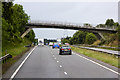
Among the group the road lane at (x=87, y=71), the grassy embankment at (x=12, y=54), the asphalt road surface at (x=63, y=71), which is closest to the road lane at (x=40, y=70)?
the asphalt road surface at (x=63, y=71)

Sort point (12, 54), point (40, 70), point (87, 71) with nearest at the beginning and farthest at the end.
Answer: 1. point (87, 71)
2. point (40, 70)
3. point (12, 54)

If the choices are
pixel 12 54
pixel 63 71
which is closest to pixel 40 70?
pixel 63 71

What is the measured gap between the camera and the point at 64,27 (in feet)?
280

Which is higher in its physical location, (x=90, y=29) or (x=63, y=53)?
(x=90, y=29)

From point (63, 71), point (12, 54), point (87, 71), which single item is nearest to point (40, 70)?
point (63, 71)

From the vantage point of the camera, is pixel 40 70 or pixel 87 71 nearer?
pixel 87 71

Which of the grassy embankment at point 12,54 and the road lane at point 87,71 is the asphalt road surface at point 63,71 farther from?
the grassy embankment at point 12,54

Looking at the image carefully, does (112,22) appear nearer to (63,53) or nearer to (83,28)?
(83,28)

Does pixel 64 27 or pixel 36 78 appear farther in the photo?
pixel 64 27

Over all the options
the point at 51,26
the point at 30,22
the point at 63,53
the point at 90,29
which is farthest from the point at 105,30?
the point at 63,53

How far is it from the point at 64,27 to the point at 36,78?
72.9 m

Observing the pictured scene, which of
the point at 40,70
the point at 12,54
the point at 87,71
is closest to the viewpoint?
the point at 87,71

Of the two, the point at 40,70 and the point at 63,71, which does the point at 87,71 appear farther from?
the point at 40,70

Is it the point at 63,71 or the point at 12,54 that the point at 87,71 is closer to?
the point at 63,71
